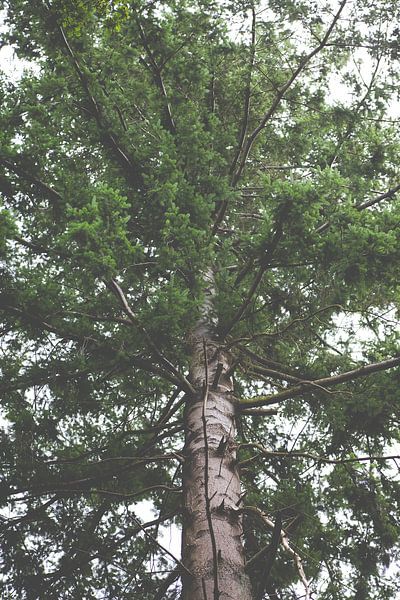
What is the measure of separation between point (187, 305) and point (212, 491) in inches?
61.4

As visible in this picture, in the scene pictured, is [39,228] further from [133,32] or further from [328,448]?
[328,448]

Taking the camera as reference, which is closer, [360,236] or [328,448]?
[360,236]

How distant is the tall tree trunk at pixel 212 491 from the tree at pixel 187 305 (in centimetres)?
2

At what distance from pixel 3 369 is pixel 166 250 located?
7.65 feet

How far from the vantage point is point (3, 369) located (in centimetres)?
589

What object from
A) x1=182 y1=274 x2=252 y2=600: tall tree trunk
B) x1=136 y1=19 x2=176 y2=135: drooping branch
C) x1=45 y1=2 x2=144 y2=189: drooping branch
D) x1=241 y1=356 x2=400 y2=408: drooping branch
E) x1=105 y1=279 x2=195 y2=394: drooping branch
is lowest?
x1=182 y1=274 x2=252 y2=600: tall tree trunk

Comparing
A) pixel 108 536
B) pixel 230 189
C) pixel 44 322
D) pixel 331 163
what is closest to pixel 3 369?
pixel 44 322

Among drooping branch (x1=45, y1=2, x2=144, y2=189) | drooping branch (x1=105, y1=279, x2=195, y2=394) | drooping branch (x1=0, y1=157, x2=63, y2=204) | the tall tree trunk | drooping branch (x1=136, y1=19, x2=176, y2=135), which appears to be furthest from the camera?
drooping branch (x1=136, y1=19, x2=176, y2=135)

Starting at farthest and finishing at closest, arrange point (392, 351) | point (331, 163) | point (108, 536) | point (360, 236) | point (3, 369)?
point (331, 163)
point (108, 536)
point (3, 369)
point (392, 351)
point (360, 236)

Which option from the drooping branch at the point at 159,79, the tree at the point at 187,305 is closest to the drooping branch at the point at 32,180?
the tree at the point at 187,305

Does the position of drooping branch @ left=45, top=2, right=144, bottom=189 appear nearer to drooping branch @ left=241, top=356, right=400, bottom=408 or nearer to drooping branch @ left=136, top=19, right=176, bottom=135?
drooping branch @ left=136, top=19, right=176, bottom=135

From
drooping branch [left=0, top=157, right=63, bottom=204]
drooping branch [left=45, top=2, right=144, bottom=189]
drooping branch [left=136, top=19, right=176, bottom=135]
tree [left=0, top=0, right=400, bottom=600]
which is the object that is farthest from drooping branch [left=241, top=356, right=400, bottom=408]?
drooping branch [left=136, top=19, right=176, bottom=135]

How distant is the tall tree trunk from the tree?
0.06 ft

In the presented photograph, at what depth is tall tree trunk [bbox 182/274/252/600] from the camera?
11.2 feet
